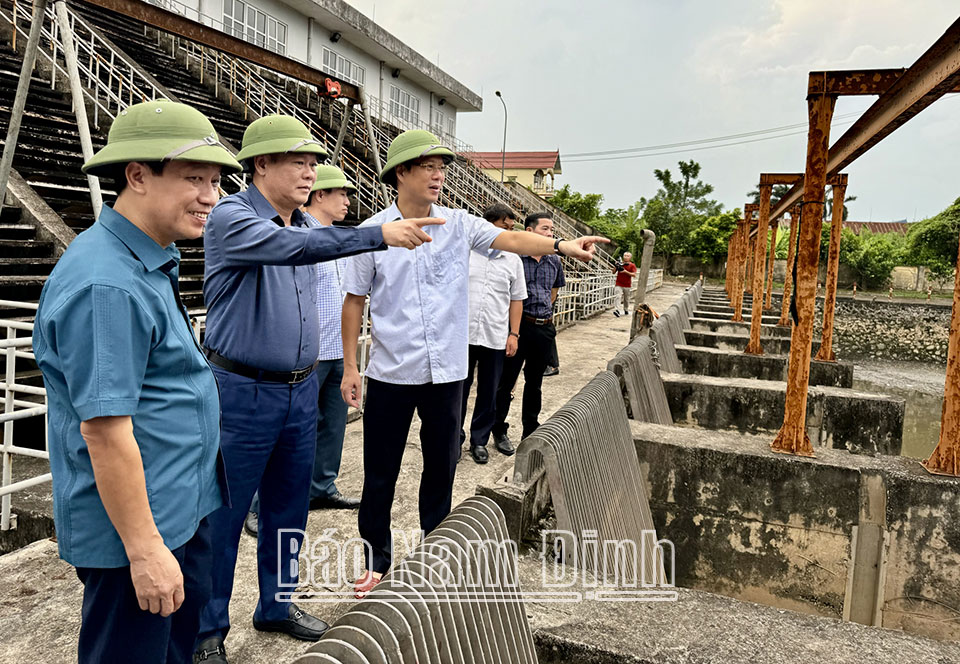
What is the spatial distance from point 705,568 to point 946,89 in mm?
3157

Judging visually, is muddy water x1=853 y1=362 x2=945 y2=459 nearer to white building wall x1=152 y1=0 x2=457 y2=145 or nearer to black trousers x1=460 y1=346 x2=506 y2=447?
black trousers x1=460 y1=346 x2=506 y2=447

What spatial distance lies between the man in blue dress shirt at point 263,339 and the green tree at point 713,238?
45.0 meters

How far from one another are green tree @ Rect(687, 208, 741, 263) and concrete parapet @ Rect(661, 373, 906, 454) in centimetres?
4038

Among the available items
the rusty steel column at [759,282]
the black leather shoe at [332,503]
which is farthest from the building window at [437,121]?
the black leather shoe at [332,503]

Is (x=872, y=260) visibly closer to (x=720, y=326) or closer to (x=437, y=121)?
(x=437, y=121)

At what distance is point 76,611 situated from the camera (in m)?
2.68

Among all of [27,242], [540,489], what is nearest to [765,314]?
[540,489]

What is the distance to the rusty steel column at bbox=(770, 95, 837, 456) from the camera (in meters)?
4.38

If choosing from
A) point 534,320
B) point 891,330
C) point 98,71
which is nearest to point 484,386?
point 534,320

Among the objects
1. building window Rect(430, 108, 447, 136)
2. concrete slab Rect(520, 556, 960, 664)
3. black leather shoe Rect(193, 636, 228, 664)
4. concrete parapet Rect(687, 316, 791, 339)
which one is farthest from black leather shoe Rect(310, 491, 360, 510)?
building window Rect(430, 108, 447, 136)

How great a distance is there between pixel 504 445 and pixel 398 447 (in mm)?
2618

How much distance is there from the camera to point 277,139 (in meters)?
2.33

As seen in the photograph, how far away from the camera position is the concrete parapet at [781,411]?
5.74m

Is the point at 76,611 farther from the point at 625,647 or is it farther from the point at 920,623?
the point at 920,623
